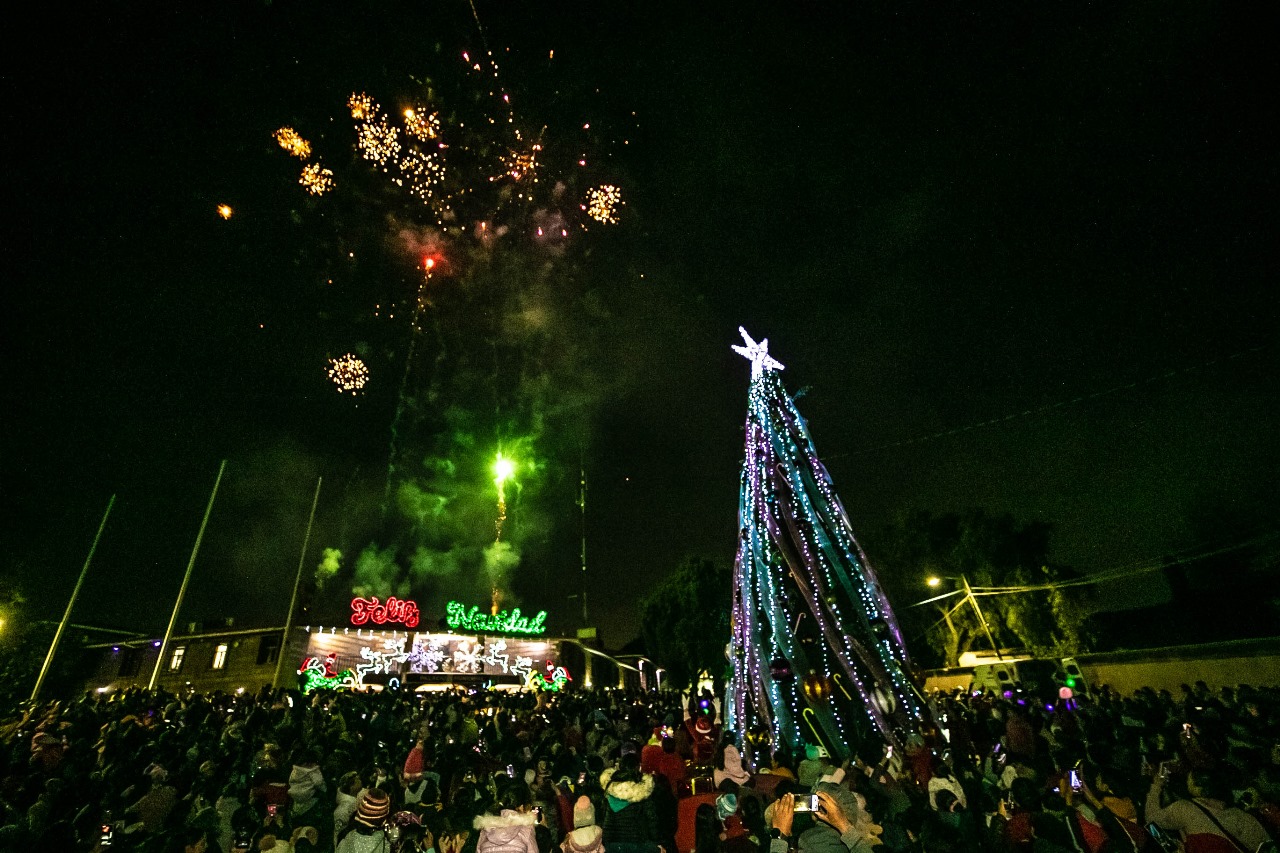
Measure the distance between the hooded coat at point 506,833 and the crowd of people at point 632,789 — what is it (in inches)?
0.8

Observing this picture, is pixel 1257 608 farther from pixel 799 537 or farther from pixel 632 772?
pixel 632 772

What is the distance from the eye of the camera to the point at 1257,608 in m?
28.0

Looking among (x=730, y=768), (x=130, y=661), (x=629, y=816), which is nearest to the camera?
(x=629, y=816)

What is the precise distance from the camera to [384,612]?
37562 millimetres

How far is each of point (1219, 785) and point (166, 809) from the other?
35.7 ft

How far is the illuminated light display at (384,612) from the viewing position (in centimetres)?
3656

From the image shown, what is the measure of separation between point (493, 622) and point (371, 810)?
37109 millimetres

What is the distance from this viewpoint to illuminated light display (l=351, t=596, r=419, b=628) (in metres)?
36.6

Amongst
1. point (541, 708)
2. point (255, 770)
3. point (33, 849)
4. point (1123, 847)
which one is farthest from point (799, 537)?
point (33, 849)

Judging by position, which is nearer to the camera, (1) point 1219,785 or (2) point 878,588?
(1) point 1219,785

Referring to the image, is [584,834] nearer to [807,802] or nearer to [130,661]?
[807,802]

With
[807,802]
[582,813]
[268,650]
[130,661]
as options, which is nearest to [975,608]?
[807,802]

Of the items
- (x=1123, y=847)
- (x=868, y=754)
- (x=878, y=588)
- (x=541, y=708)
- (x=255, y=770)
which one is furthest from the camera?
(x=541, y=708)

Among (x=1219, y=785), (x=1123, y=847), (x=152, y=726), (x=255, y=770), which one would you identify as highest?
(x=152, y=726)
